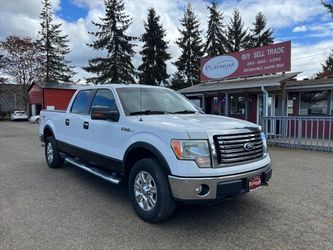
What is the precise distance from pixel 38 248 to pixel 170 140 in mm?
1911

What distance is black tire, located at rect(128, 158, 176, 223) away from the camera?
3.64 meters

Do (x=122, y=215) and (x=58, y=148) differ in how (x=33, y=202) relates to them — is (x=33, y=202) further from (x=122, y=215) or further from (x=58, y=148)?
(x=58, y=148)

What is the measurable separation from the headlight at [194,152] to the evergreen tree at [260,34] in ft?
136

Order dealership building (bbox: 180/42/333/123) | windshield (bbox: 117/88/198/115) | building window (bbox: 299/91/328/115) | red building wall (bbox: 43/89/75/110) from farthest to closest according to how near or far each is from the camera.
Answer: red building wall (bbox: 43/89/75/110)
building window (bbox: 299/91/328/115)
dealership building (bbox: 180/42/333/123)
windshield (bbox: 117/88/198/115)

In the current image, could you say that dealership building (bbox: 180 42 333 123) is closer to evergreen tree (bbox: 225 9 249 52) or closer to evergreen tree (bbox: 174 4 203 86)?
evergreen tree (bbox: 174 4 203 86)

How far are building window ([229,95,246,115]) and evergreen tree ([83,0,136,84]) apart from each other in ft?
67.8

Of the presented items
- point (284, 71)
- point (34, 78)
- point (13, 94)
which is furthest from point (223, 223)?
point (13, 94)

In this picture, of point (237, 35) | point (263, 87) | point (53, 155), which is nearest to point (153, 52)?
point (237, 35)

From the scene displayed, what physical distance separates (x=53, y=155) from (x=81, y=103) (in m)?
1.89

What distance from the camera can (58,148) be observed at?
694 cm

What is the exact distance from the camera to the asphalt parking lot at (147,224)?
3.40 metres

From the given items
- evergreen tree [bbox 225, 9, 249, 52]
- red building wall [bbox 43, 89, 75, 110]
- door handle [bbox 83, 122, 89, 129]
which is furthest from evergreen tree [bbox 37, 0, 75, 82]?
door handle [bbox 83, 122, 89, 129]

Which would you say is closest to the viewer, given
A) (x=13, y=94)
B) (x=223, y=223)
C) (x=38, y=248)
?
(x=38, y=248)

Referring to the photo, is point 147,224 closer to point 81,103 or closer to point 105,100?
point 105,100
